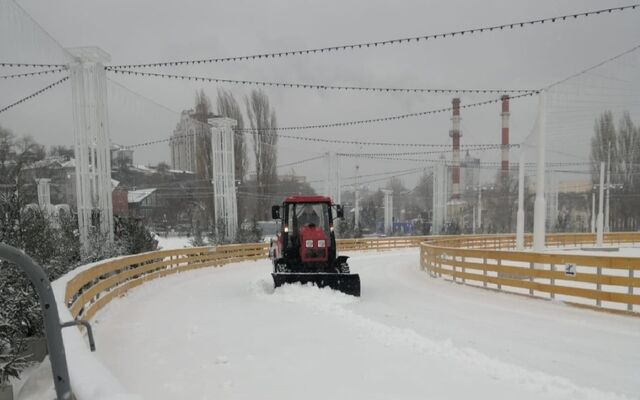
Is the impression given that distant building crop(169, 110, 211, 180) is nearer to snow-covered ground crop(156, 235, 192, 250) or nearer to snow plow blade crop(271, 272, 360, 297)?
snow-covered ground crop(156, 235, 192, 250)

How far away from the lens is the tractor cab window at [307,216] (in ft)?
39.5

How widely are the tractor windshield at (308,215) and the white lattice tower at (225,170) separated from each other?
11.1 m

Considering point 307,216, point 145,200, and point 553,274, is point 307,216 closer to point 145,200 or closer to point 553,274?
point 553,274

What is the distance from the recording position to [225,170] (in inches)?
890

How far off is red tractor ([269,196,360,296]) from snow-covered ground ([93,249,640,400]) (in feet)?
5.05

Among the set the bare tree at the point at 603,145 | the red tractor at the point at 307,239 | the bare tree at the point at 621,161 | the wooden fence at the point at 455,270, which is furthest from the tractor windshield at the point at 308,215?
the bare tree at the point at 603,145

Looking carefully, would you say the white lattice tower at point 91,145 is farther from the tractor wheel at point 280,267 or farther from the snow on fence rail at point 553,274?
the snow on fence rail at point 553,274

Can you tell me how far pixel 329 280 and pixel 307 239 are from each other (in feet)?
5.61

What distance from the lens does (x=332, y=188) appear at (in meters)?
28.6

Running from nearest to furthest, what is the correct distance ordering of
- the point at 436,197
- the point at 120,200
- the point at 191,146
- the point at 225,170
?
1. the point at 225,170
2. the point at 120,200
3. the point at 191,146
4. the point at 436,197

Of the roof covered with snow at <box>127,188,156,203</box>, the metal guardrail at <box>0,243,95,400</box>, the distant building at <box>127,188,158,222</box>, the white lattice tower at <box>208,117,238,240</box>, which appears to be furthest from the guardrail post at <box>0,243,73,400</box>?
the roof covered with snow at <box>127,188,156,203</box>

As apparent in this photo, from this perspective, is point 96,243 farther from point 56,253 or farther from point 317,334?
point 317,334

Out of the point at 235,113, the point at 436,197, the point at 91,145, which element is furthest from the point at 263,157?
the point at 91,145

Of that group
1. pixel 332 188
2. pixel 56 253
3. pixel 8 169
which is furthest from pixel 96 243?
pixel 332 188
